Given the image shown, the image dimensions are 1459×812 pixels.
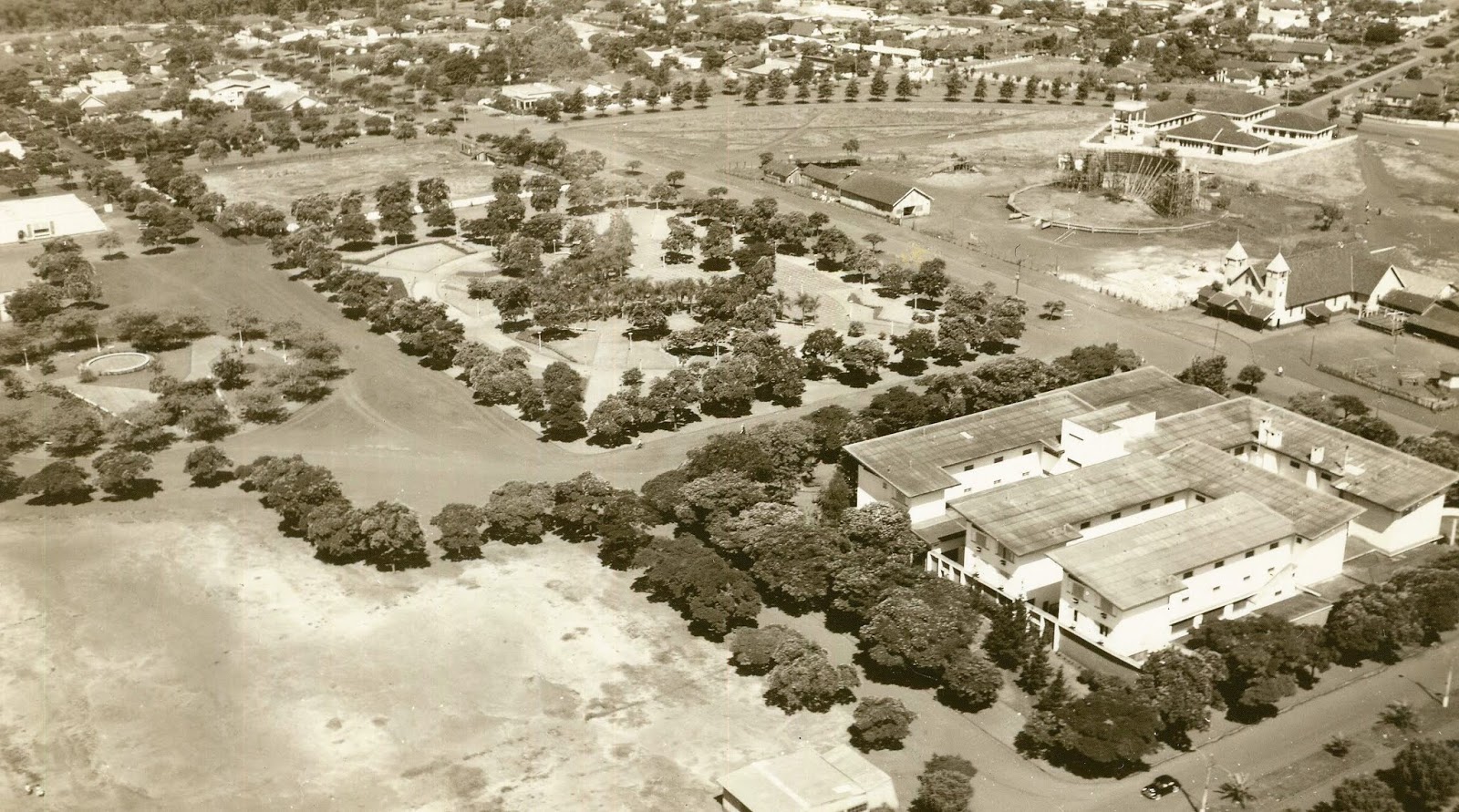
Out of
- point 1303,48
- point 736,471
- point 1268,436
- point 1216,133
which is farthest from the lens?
point 1303,48

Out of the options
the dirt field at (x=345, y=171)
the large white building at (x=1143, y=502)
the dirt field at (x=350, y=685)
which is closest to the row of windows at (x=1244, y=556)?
the large white building at (x=1143, y=502)

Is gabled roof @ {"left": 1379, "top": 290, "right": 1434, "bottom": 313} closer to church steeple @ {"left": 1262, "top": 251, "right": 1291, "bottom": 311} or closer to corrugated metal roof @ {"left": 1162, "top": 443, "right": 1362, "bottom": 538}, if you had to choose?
church steeple @ {"left": 1262, "top": 251, "right": 1291, "bottom": 311}

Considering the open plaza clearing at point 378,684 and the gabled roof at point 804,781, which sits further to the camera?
the open plaza clearing at point 378,684

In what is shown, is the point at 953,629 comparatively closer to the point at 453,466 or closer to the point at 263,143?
the point at 453,466

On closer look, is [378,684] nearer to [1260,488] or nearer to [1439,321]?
[1260,488]

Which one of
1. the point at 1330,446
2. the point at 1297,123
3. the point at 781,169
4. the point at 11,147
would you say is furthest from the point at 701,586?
the point at 11,147

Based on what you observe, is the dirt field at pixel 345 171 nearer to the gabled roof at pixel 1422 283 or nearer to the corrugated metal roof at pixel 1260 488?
the gabled roof at pixel 1422 283

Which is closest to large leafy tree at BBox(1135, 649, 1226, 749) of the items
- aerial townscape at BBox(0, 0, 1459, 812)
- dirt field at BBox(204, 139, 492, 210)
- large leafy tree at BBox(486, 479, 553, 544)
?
aerial townscape at BBox(0, 0, 1459, 812)
